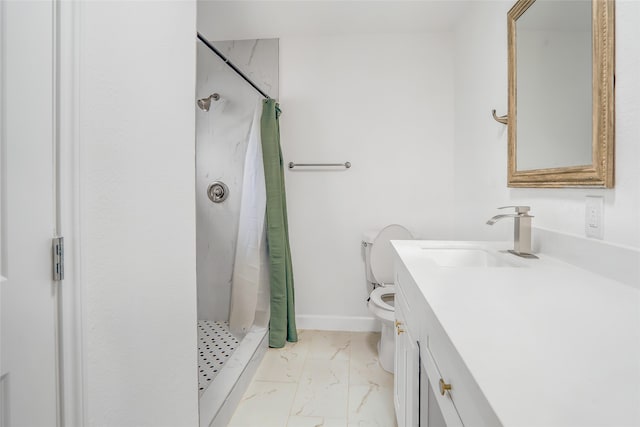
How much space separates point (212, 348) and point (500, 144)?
2019 mm

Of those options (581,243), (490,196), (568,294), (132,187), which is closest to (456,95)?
(490,196)

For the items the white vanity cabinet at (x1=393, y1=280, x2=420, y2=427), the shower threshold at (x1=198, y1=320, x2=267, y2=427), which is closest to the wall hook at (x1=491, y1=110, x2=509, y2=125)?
the white vanity cabinet at (x1=393, y1=280, x2=420, y2=427)

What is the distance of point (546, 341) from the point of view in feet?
1.66

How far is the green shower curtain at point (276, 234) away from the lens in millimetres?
2141

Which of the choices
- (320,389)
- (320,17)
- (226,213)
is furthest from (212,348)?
(320,17)

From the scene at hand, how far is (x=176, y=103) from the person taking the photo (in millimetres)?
1096

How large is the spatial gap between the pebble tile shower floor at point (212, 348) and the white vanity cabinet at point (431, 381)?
99 centimetres

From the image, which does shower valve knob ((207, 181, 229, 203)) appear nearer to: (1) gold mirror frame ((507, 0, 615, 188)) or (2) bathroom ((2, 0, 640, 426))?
(2) bathroom ((2, 0, 640, 426))

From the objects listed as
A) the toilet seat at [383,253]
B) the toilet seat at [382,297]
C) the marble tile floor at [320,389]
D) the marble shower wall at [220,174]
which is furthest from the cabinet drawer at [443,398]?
the marble shower wall at [220,174]

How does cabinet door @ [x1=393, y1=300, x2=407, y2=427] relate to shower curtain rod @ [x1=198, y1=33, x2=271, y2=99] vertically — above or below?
below

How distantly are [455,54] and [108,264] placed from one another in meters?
2.50

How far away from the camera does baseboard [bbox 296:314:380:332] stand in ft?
8.22

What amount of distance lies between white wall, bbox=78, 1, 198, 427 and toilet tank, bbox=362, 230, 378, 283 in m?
1.35

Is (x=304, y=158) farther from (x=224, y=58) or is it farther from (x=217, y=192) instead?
(x=224, y=58)
